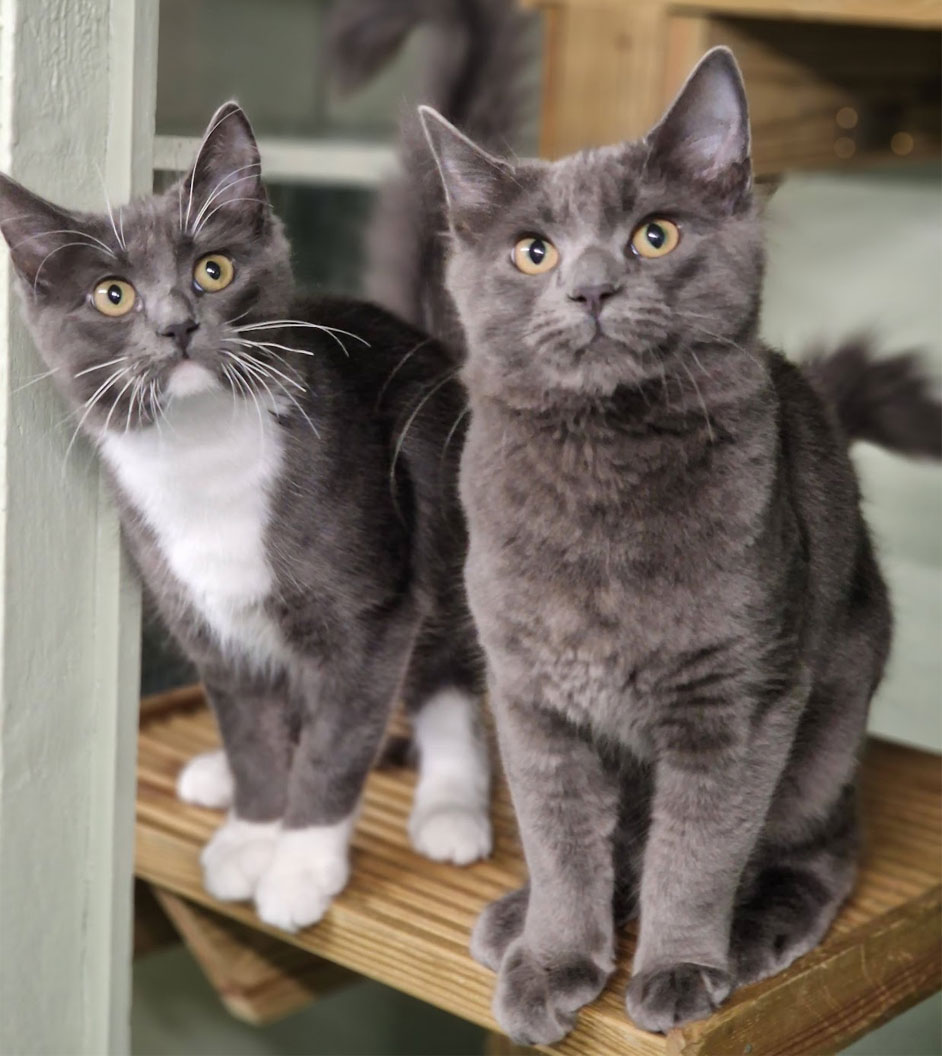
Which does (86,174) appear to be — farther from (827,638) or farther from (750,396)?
(827,638)

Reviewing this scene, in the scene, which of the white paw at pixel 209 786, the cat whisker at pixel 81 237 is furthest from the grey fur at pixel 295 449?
the white paw at pixel 209 786

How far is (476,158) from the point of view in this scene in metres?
1.00

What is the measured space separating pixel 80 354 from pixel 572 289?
0.38 m

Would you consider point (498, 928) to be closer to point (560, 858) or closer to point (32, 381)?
point (560, 858)

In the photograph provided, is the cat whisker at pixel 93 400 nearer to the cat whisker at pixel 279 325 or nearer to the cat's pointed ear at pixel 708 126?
the cat whisker at pixel 279 325

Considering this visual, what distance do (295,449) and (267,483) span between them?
0.12ft

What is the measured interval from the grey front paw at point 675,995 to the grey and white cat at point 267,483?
0.32 metres

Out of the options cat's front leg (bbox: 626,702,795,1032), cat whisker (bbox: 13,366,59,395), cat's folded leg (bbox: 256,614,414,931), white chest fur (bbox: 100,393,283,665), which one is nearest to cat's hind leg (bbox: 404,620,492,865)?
cat's folded leg (bbox: 256,614,414,931)

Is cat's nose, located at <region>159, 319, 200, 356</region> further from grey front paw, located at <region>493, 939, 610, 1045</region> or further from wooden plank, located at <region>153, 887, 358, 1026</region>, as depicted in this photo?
wooden plank, located at <region>153, 887, 358, 1026</region>

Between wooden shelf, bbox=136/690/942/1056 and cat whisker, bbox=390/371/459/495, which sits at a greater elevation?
cat whisker, bbox=390/371/459/495

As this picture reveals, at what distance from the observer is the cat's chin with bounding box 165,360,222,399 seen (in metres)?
1.08

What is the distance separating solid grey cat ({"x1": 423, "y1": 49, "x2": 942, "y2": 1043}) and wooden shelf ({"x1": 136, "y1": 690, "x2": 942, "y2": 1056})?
0.03 meters

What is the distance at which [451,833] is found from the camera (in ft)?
4.44

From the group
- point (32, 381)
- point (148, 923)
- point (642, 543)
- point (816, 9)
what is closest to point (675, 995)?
point (642, 543)
